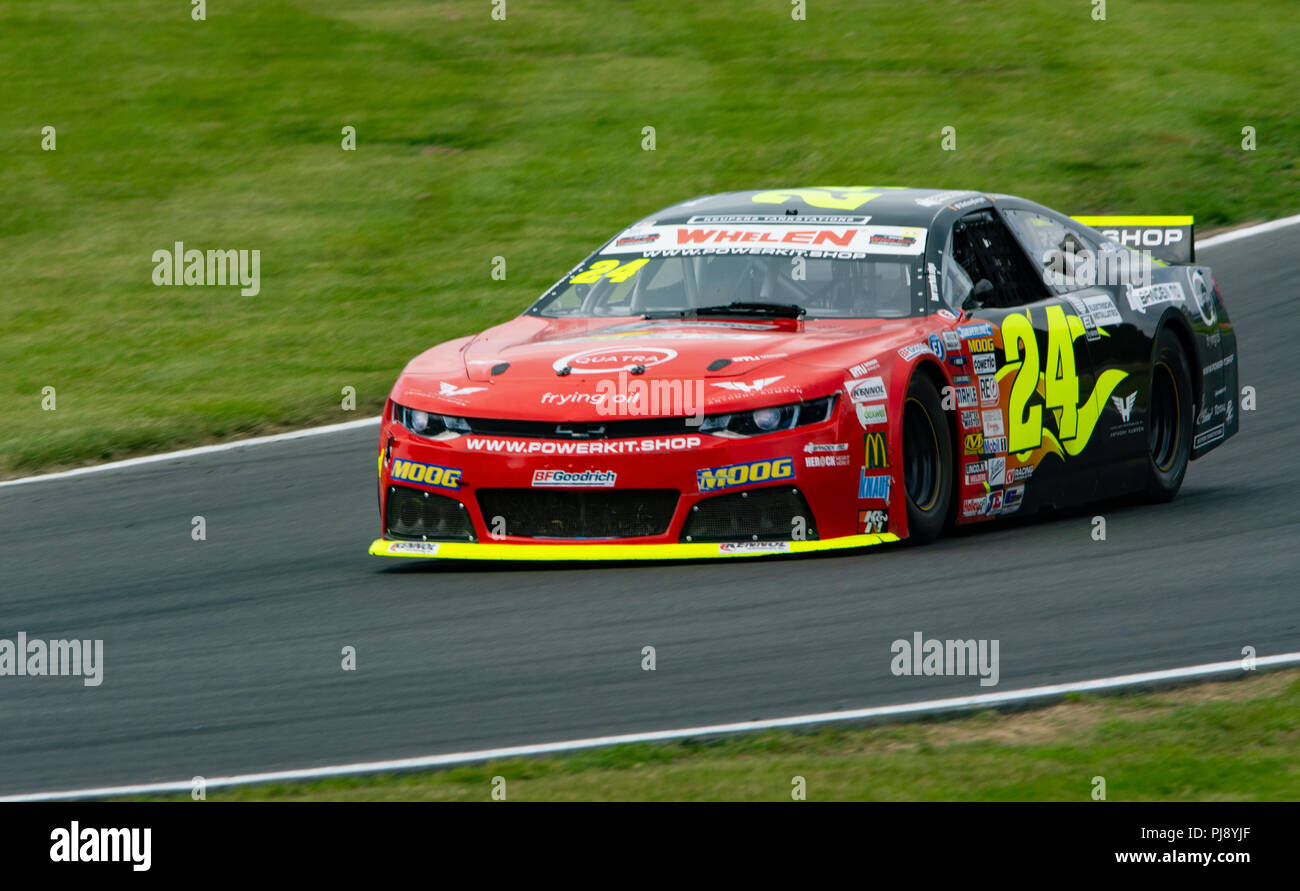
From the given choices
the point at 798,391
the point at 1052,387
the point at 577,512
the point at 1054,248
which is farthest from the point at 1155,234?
the point at 577,512

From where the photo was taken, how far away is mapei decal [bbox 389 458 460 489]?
781cm

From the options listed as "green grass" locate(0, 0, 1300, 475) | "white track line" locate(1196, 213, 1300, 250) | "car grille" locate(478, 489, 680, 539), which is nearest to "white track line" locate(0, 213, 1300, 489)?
"green grass" locate(0, 0, 1300, 475)

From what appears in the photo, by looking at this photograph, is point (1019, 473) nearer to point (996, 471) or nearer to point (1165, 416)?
point (996, 471)

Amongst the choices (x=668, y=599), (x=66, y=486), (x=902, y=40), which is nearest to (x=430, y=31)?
(x=902, y=40)

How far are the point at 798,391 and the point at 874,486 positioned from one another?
46 centimetres

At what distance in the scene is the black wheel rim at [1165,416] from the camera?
32.1 ft

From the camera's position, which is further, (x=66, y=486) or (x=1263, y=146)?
(x=1263, y=146)

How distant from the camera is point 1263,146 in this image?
58.7ft

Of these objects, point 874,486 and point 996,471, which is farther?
point 996,471

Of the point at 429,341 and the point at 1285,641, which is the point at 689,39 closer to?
the point at 429,341

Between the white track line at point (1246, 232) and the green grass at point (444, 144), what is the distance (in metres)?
0.31

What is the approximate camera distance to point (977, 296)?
28.2ft

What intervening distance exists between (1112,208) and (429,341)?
578 centimetres
